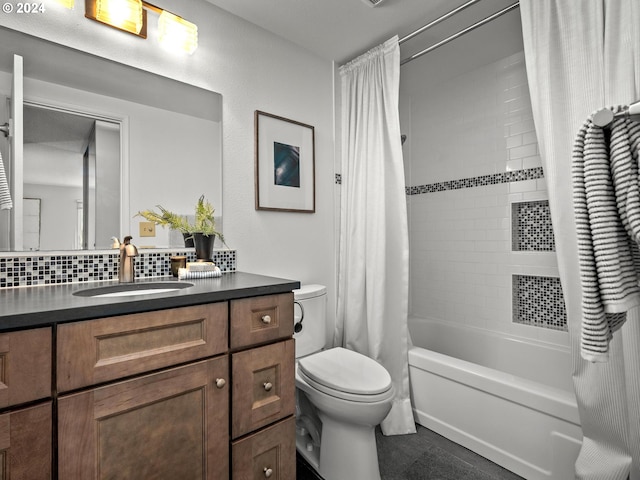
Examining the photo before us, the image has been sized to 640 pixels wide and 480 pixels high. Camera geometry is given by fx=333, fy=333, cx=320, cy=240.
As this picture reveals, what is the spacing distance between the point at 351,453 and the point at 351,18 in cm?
225

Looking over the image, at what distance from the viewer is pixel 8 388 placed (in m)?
0.76

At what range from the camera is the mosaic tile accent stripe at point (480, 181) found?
2.29 metres

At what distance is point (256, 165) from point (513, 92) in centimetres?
190

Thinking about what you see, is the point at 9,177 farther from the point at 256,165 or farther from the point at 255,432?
the point at 255,432

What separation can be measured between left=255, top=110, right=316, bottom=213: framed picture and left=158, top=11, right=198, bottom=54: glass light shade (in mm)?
471

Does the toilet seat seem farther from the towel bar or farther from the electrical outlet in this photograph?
the towel bar

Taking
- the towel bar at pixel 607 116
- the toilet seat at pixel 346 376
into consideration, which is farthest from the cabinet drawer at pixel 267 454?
the towel bar at pixel 607 116

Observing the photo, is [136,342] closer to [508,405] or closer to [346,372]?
[346,372]

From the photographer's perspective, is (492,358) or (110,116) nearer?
(110,116)

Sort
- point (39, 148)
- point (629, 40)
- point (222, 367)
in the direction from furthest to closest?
point (39, 148)
point (629, 40)
point (222, 367)

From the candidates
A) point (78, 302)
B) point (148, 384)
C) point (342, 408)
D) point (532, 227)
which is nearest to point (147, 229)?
point (78, 302)

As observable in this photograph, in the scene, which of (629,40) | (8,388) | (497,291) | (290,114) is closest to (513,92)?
(629,40)

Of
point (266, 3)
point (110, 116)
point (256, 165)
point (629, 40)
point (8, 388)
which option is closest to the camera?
point (8, 388)

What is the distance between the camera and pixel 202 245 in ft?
5.37
